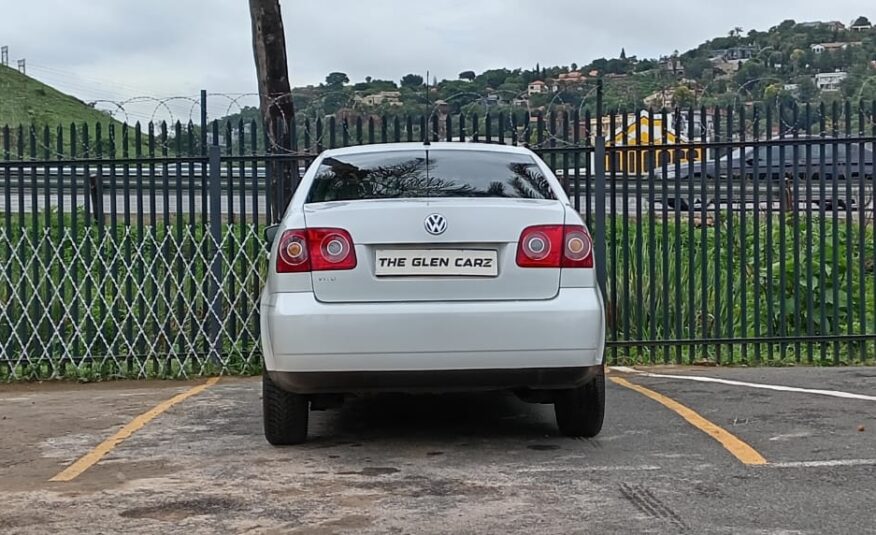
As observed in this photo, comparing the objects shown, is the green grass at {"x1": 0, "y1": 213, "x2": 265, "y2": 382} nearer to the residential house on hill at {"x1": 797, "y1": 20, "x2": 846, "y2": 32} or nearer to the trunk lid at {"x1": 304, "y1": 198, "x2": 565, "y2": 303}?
the trunk lid at {"x1": 304, "y1": 198, "x2": 565, "y2": 303}

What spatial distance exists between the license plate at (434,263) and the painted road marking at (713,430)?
5.12 feet

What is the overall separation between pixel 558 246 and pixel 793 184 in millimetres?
4403

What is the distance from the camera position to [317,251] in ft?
18.1

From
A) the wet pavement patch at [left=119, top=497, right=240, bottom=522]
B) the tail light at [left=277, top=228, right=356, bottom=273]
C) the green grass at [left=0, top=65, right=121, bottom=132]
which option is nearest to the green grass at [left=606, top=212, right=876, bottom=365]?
the tail light at [left=277, top=228, right=356, bottom=273]

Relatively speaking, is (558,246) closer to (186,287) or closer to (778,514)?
(778,514)

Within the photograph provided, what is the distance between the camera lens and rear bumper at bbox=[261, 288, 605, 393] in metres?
5.41

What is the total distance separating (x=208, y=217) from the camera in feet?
30.8

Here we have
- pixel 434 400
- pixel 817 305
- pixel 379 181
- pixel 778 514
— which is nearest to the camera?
pixel 778 514

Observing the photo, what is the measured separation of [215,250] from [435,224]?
4.21m

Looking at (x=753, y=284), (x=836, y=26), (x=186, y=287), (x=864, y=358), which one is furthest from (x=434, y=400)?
(x=836, y=26)

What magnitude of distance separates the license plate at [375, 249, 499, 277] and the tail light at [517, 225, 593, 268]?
0.55 ft

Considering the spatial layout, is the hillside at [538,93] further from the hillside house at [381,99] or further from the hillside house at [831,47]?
the hillside house at [831,47]

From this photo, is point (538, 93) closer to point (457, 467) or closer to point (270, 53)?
point (270, 53)

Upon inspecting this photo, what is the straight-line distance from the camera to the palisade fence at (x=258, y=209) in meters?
9.21
